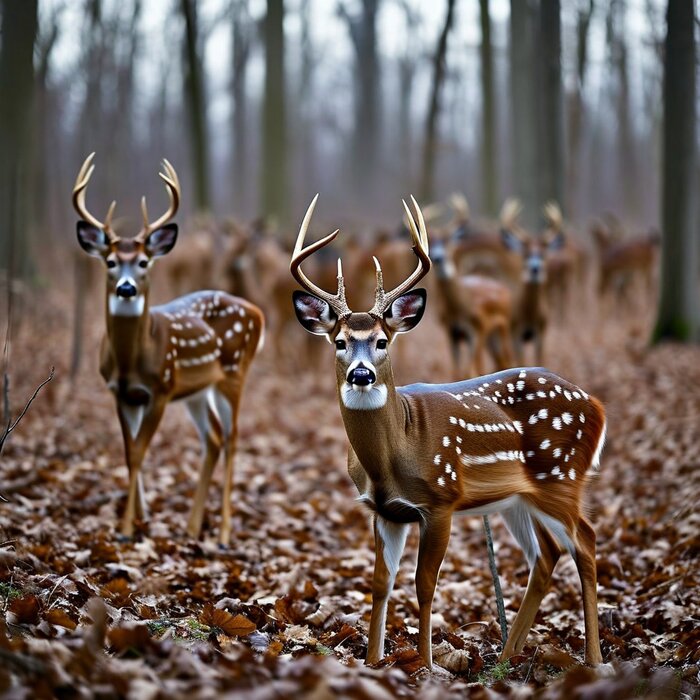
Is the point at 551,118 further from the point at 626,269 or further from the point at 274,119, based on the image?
the point at 274,119

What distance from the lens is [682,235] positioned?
12.2 metres

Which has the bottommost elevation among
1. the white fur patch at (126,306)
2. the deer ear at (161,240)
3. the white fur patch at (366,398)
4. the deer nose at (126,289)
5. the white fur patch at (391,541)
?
the white fur patch at (391,541)

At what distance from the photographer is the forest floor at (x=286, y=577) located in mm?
3463

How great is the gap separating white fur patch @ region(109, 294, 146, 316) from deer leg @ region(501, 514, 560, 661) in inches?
121

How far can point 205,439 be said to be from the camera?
289 inches

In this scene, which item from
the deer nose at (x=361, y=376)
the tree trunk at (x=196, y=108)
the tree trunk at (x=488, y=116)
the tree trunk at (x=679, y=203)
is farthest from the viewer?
the tree trunk at (x=488, y=116)

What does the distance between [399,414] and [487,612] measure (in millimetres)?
1792

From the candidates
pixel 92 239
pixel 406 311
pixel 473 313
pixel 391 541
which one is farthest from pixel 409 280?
pixel 473 313

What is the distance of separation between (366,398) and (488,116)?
18.8 m

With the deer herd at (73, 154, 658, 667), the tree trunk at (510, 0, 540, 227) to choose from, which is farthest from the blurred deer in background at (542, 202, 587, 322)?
the deer herd at (73, 154, 658, 667)

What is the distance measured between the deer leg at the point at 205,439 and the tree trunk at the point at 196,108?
13.0m

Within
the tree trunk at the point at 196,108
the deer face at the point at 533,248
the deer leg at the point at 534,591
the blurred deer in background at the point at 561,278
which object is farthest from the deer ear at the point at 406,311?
the tree trunk at the point at 196,108

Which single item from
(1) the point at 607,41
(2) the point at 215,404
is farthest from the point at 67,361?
(1) the point at 607,41

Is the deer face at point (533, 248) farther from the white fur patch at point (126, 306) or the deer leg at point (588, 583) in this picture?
the deer leg at point (588, 583)
